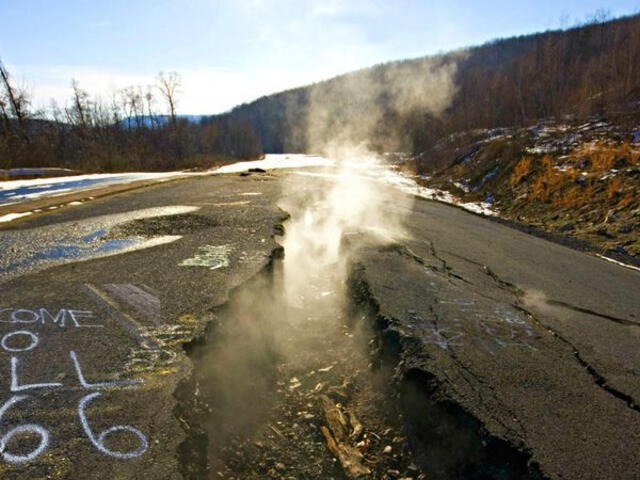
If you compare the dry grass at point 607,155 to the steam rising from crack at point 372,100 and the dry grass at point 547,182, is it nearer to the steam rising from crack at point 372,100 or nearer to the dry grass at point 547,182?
the dry grass at point 547,182

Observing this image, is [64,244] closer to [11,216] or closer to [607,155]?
[11,216]

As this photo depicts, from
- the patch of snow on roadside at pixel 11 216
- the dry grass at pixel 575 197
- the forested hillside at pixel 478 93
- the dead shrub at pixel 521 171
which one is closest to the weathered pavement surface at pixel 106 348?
the patch of snow on roadside at pixel 11 216

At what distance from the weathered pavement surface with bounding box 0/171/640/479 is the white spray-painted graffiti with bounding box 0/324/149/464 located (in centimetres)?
1

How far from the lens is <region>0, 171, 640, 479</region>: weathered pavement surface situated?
2.31 meters

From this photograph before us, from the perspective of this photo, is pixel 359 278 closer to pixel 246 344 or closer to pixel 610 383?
pixel 246 344

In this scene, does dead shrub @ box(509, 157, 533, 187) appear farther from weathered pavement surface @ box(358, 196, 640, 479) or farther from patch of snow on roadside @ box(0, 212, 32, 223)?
patch of snow on roadside @ box(0, 212, 32, 223)

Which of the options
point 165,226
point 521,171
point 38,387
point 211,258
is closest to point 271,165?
point 521,171

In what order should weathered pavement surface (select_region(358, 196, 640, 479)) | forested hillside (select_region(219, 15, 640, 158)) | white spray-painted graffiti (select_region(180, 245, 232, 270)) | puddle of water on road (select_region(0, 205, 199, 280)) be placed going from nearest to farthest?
1. weathered pavement surface (select_region(358, 196, 640, 479))
2. puddle of water on road (select_region(0, 205, 199, 280))
3. white spray-painted graffiti (select_region(180, 245, 232, 270))
4. forested hillside (select_region(219, 15, 640, 158))

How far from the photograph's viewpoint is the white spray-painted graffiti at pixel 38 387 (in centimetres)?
214

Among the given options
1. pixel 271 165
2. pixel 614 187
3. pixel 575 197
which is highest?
pixel 614 187

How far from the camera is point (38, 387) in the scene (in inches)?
102

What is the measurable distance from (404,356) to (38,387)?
247 cm

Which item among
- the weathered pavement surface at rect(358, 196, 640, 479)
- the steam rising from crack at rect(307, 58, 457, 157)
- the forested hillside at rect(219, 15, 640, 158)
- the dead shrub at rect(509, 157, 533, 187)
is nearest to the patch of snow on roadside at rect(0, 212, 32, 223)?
the weathered pavement surface at rect(358, 196, 640, 479)

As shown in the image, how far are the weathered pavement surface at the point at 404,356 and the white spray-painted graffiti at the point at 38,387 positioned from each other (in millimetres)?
10
